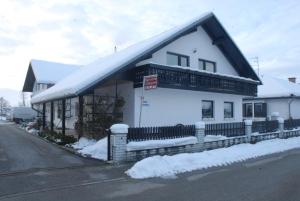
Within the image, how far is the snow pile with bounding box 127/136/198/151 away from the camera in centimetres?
1305

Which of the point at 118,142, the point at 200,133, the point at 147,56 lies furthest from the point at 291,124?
the point at 118,142

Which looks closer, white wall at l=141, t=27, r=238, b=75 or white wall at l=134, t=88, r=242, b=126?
white wall at l=134, t=88, r=242, b=126

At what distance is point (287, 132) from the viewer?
21.9 metres

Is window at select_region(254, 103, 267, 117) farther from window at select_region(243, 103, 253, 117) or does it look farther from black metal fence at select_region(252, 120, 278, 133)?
black metal fence at select_region(252, 120, 278, 133)

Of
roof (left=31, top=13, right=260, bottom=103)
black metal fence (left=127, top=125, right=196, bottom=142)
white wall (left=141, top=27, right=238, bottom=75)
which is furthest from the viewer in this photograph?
white wall (left=141, top=27, right=238, bottom=75)

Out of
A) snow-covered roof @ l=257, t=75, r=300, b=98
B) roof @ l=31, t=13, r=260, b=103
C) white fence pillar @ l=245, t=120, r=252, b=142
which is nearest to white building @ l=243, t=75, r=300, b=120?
snow-covered roof @ l=257, t=75, r=300, b=98

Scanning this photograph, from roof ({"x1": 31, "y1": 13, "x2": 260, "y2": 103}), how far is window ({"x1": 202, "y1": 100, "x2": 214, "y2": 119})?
3.93m

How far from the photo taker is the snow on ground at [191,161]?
1038 centimetres

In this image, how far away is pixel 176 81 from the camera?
17891mm

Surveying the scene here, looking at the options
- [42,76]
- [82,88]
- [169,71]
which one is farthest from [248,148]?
[42,76]

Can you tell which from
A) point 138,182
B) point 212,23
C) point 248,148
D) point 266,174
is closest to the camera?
point 138,182

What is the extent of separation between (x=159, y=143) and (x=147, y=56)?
17.0ft

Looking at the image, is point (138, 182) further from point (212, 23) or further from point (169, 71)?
point (212, 23)

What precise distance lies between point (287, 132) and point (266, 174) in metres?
12.7
